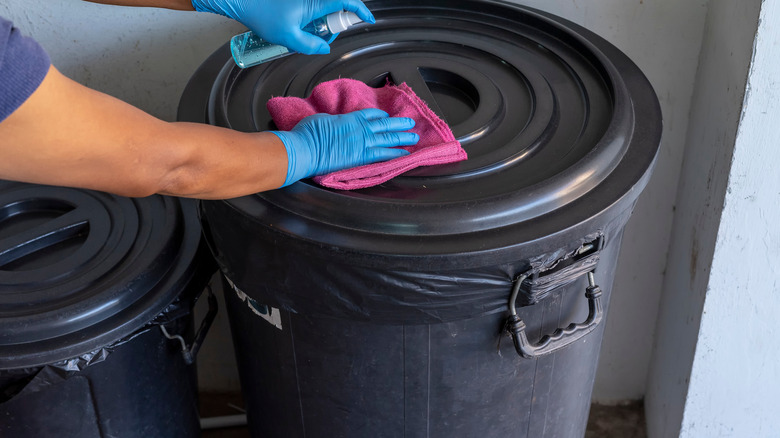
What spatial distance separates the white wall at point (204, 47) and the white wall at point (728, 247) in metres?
0.05

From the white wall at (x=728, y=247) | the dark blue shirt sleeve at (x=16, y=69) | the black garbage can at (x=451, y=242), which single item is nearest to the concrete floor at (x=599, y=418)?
the white wall at (x=728, y=247)

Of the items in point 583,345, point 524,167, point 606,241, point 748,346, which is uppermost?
point 524,167

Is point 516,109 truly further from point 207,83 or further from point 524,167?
Result: point 207,83

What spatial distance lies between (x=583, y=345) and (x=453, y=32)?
0.64m

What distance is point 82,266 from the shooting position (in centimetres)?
133

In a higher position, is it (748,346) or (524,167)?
(524,167)

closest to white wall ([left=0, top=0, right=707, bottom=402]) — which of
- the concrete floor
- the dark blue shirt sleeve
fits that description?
the concrete floor

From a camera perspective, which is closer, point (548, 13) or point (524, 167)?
point (524, 167)

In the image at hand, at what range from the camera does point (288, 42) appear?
1260 mm

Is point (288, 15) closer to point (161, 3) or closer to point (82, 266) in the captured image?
point (161, 3)

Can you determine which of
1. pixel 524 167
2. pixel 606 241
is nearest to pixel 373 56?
pixel 524 167

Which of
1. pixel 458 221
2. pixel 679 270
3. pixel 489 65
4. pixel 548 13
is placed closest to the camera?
pixel 458 221

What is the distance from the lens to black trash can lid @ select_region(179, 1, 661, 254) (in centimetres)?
105

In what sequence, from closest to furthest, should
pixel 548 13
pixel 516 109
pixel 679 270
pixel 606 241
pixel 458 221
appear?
pixel 458 221
pixel 606 241
pixel 516 109
pixel 548 13
pixel 679 270
